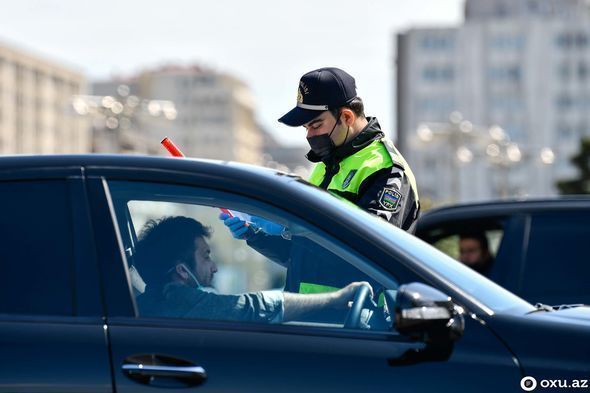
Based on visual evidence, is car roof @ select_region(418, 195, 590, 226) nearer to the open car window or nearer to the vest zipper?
→ the vest zipper

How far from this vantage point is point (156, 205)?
4582 mm

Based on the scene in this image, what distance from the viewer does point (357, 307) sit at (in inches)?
169

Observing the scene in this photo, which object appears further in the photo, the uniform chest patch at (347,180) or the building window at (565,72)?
the building window at (565,72)

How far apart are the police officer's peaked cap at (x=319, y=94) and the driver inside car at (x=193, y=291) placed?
1328 millimetres

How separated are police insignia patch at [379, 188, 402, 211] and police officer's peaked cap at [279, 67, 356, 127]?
45cm

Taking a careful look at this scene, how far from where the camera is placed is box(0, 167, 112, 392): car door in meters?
4.12

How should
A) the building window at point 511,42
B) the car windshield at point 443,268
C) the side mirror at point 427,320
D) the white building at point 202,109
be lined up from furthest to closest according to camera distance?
the white building at point 202,109
the building window at point 511,42
the car windshield at point 443,268
the side mirror at point 427,320

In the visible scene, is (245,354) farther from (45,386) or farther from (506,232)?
Answer: (506,232)

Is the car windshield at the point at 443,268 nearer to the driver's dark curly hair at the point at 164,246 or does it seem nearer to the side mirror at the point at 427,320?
the side mirror at the point at 427,320

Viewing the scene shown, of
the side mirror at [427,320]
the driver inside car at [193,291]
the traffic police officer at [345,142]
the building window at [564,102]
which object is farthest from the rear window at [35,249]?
the building window at [564,102]

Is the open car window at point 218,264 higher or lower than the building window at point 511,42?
lower

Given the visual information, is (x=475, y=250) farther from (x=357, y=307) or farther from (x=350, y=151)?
(x=357, y=307)

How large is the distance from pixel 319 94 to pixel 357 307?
1.79 m

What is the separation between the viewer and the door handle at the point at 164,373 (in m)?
4.10
